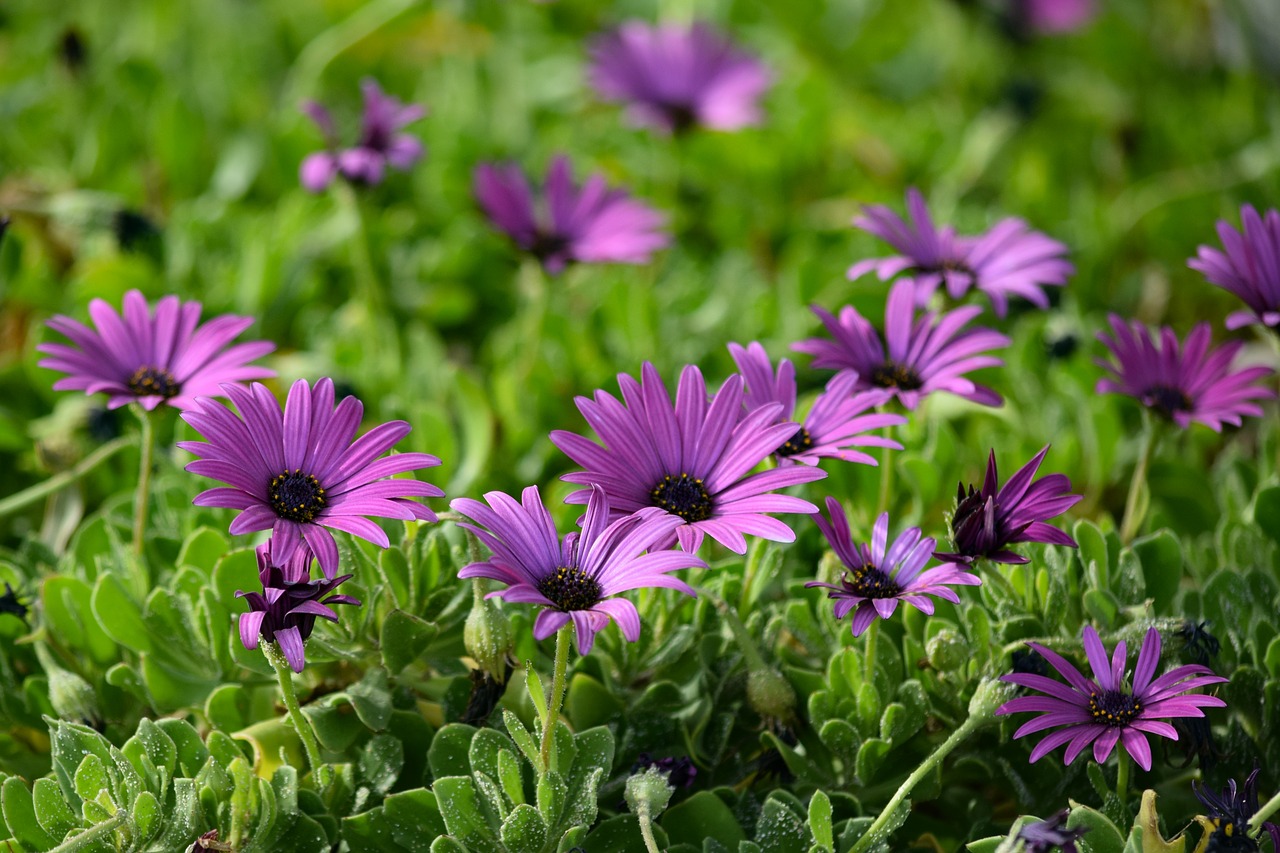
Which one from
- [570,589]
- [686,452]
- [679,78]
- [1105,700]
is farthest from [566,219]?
[1105,700]

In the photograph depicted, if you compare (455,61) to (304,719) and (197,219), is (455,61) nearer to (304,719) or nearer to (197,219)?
(197,219)

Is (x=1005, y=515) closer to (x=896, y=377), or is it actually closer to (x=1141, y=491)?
(x=896, y=377)

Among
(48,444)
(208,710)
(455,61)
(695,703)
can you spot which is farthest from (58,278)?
(695,703)

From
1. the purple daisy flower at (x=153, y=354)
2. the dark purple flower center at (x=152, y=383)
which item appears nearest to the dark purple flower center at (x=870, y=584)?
the purple daisy flower at (x=153, y=354)

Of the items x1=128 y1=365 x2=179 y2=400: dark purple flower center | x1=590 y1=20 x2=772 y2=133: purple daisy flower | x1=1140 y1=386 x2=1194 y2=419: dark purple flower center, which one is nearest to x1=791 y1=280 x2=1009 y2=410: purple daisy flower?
x1=1140 y1=386 x2=1194 y2=419: dark purple flower center

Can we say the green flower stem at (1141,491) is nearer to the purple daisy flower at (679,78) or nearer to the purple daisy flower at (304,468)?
the purple daisy flower at (304,468)

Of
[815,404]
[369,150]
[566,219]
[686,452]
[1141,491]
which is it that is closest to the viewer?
[686,452]
